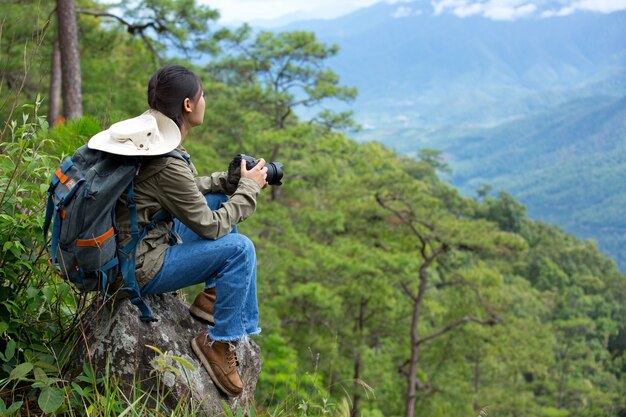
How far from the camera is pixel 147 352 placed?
263cm

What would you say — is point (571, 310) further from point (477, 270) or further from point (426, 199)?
point (426, 199)

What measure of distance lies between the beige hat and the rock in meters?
0.65

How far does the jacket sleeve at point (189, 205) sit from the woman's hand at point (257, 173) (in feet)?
0.64

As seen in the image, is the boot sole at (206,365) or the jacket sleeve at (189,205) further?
the boot sole at (206,365)

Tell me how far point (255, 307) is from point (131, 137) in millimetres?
1003

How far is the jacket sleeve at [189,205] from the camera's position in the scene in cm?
245

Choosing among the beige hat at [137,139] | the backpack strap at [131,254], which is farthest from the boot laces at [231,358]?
the beige hat at [137,139]

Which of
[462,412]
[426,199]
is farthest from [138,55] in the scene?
[462,412]

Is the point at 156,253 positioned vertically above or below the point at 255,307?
above

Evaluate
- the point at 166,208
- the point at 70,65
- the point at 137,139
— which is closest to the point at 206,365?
the point at 166,208

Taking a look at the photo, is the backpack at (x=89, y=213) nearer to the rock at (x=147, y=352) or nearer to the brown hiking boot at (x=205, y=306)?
the rock at (x=147, y=352)

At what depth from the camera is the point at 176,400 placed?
261 cm

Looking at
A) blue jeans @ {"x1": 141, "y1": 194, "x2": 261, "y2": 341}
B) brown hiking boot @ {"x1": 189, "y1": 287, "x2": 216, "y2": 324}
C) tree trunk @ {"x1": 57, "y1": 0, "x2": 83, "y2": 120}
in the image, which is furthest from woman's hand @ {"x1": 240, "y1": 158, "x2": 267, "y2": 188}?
tree trunk @ {"x1": 57, "y1": 0, "x2": 83, "y2": 120}

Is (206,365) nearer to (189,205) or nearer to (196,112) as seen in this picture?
(189,205)
